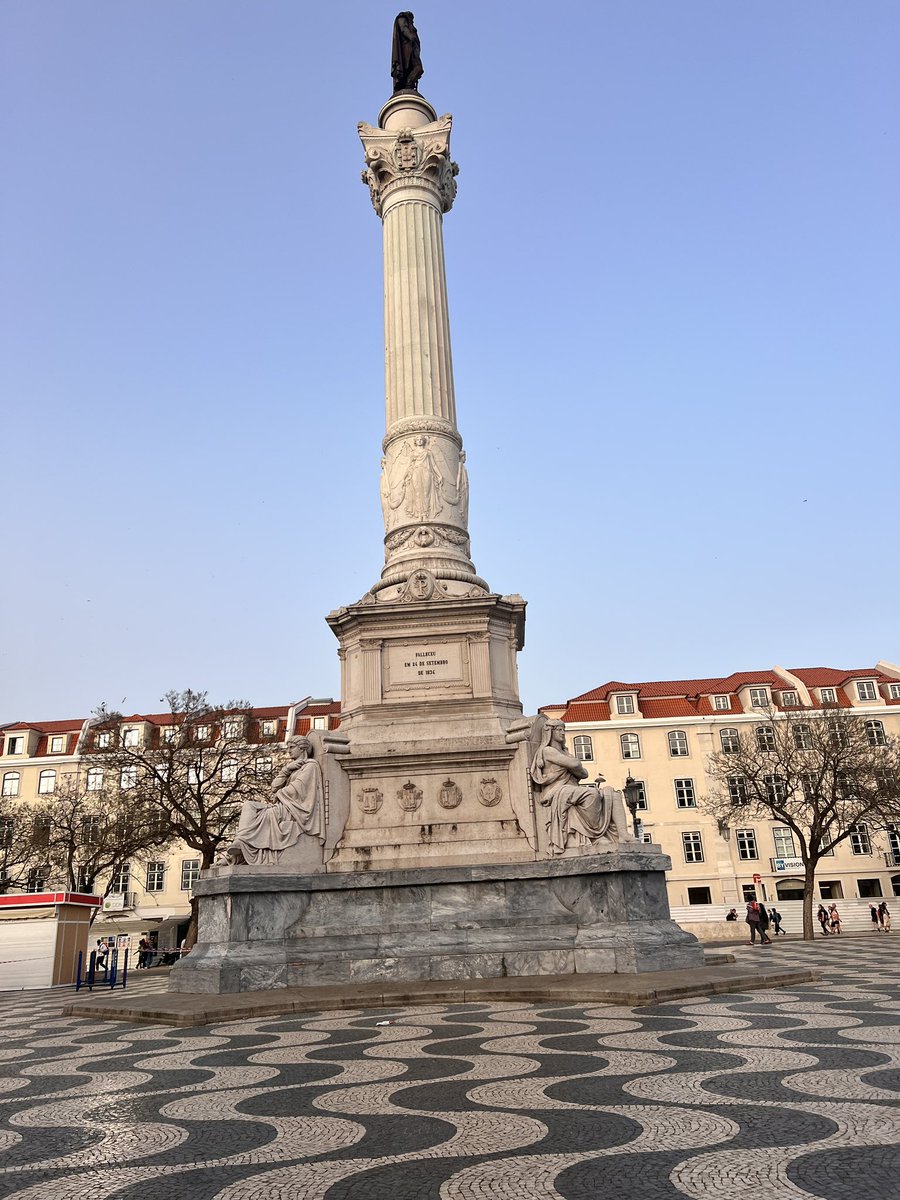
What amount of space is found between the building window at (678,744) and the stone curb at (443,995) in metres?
42.6

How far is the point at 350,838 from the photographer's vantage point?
15.2 meters

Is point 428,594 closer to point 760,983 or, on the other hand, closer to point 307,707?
point 760,983

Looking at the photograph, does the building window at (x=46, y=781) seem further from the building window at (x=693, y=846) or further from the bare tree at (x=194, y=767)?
the building window at (x=693, y=846)

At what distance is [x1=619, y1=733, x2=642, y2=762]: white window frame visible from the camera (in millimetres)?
54438

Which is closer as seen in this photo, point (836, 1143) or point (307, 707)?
point (836, 1143)

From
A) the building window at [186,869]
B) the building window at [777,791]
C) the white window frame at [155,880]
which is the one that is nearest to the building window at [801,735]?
the building window at [777,791]

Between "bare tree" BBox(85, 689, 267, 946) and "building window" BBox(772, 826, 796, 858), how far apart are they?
31.7 m

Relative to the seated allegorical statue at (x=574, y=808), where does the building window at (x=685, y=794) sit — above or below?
above

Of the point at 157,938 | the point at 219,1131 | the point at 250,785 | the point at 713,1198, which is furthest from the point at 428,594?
the point at 157,938

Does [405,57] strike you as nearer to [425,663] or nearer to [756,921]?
[425,663]

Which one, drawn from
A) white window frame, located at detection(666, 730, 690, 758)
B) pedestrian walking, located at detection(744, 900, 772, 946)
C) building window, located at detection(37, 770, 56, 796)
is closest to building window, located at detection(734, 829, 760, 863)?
white window frame, located at detection(666, 730, 690, 758)

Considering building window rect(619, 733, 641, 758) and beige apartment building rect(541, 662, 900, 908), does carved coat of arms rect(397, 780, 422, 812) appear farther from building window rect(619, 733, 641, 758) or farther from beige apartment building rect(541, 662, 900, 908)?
building window rect(619, 733, 641, 758)

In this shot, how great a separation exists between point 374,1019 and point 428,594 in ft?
27.9

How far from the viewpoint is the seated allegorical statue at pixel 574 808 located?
1418 centimetres
